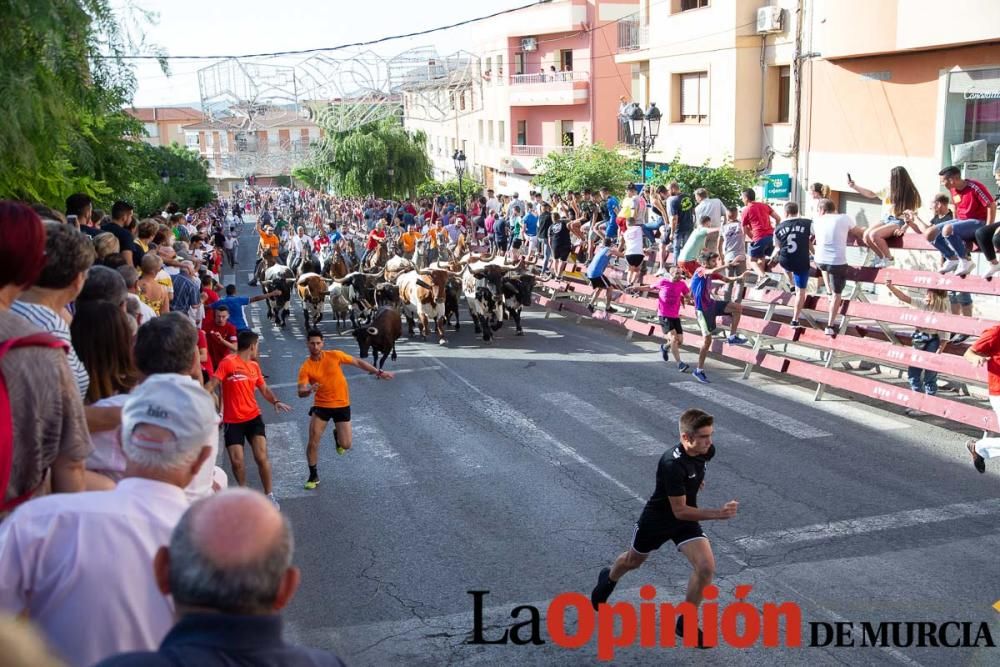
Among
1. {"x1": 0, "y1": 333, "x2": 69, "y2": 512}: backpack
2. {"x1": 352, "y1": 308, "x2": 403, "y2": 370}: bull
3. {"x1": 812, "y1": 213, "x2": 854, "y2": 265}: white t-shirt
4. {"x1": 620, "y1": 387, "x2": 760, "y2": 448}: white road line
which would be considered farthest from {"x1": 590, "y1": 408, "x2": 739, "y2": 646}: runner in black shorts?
{"x1": 352, "y1": 308, "x2": 403, "y2": 370}: bull

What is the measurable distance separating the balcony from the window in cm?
1552

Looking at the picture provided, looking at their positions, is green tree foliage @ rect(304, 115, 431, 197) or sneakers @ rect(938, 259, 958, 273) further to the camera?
green tree foliage @ rect(304, 115, 431, 197)

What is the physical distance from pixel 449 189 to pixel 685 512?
159ft

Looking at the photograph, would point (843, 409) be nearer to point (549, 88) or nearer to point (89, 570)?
point (89, 570)

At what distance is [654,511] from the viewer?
7.22m

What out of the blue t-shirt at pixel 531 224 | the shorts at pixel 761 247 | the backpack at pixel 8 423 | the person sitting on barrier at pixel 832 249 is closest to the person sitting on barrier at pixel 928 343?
the person sitting on barrier at pixel 832 249

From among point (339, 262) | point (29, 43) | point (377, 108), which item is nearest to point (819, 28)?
point (339, 262)

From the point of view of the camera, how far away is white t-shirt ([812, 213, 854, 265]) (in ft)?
47.1

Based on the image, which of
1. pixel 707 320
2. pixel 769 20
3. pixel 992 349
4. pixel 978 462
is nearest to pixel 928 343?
pixel 707 320

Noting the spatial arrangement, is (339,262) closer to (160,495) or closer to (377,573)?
(377,573)

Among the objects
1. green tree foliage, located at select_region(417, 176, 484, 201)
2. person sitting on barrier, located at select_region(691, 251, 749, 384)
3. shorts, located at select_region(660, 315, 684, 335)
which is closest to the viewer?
person sitting on barrier, located at select_region(691, 251, 749, 384)

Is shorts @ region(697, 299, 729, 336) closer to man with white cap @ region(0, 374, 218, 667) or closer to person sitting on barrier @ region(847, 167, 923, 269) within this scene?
person sitting on barrier @ region(847, 167, 923, 269)

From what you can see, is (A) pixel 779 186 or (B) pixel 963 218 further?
(A) pixel 779 186

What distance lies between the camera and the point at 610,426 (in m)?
13.1
